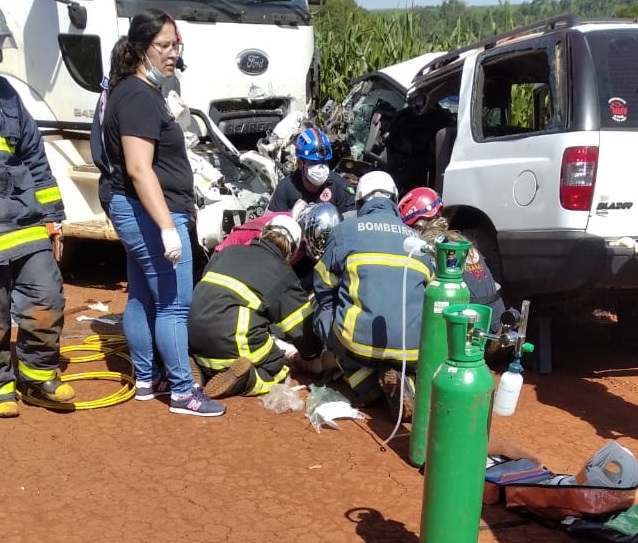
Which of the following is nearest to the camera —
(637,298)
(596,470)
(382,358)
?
(596,470)

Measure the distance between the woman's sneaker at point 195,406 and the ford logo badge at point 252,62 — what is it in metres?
4.25

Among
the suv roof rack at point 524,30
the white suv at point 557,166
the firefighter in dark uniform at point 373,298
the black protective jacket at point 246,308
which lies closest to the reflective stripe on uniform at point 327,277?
the firefighter in dark uniform at point 373,298

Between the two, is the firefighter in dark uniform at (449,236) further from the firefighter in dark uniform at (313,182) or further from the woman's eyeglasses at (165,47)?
the woman's eyeglasses at (165,47)

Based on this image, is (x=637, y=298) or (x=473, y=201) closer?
(x=473, y=201)

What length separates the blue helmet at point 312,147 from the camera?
6707 mm

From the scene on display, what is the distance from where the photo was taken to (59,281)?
4.84m

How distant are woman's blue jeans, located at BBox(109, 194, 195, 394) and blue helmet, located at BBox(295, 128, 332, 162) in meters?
2.25

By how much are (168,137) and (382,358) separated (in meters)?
1.66

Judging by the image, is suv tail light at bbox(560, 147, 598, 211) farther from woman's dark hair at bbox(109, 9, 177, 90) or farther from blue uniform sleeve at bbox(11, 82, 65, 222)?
blue uniform sleeve at bbox(11, 82, 65, 222)

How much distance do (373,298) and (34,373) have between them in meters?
1.99

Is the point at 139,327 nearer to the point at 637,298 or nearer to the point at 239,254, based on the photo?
the point at 239,254

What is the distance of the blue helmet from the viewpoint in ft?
22.0

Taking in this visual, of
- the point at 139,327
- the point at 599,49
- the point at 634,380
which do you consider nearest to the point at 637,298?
the point at 634,380

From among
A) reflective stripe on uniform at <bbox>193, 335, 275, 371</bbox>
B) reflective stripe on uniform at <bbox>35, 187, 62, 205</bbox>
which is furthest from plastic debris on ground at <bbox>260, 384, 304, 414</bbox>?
reflective stripe on uniform at <bbox>35, 187, 62, 205</bbox>
